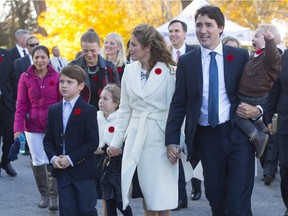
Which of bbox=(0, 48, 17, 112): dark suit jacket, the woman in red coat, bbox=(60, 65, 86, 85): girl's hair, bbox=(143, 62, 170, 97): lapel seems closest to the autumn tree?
bbox=(0, 48, 17, 112): dark suit jacket

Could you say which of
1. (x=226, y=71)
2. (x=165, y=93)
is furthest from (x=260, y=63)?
(x=165, y=93)

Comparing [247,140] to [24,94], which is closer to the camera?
[247,140]

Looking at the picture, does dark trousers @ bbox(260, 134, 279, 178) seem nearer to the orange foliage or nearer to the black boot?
the black boot

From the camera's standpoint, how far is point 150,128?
6.44 meters

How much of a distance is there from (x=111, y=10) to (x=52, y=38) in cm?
254

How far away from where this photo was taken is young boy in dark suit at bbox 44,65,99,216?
264 inches

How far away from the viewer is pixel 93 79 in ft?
27.5

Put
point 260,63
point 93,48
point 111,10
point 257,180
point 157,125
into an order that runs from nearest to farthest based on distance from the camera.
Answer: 1. point 260,63
2. point 157,125
3. point 93,48
4. point 257,180
5. point 111,10

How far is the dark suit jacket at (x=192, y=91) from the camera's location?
597cm

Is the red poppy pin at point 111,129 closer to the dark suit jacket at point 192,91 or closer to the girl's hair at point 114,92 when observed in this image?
the girl's hair at point 114,92

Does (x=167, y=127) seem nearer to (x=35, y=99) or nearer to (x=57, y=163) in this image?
(x=57, y=163)

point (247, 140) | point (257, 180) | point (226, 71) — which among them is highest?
point (226, 71)

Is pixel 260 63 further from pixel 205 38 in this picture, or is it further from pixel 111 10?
pixel 111 10

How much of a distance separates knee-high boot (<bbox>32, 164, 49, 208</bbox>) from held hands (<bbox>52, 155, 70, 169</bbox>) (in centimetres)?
221
